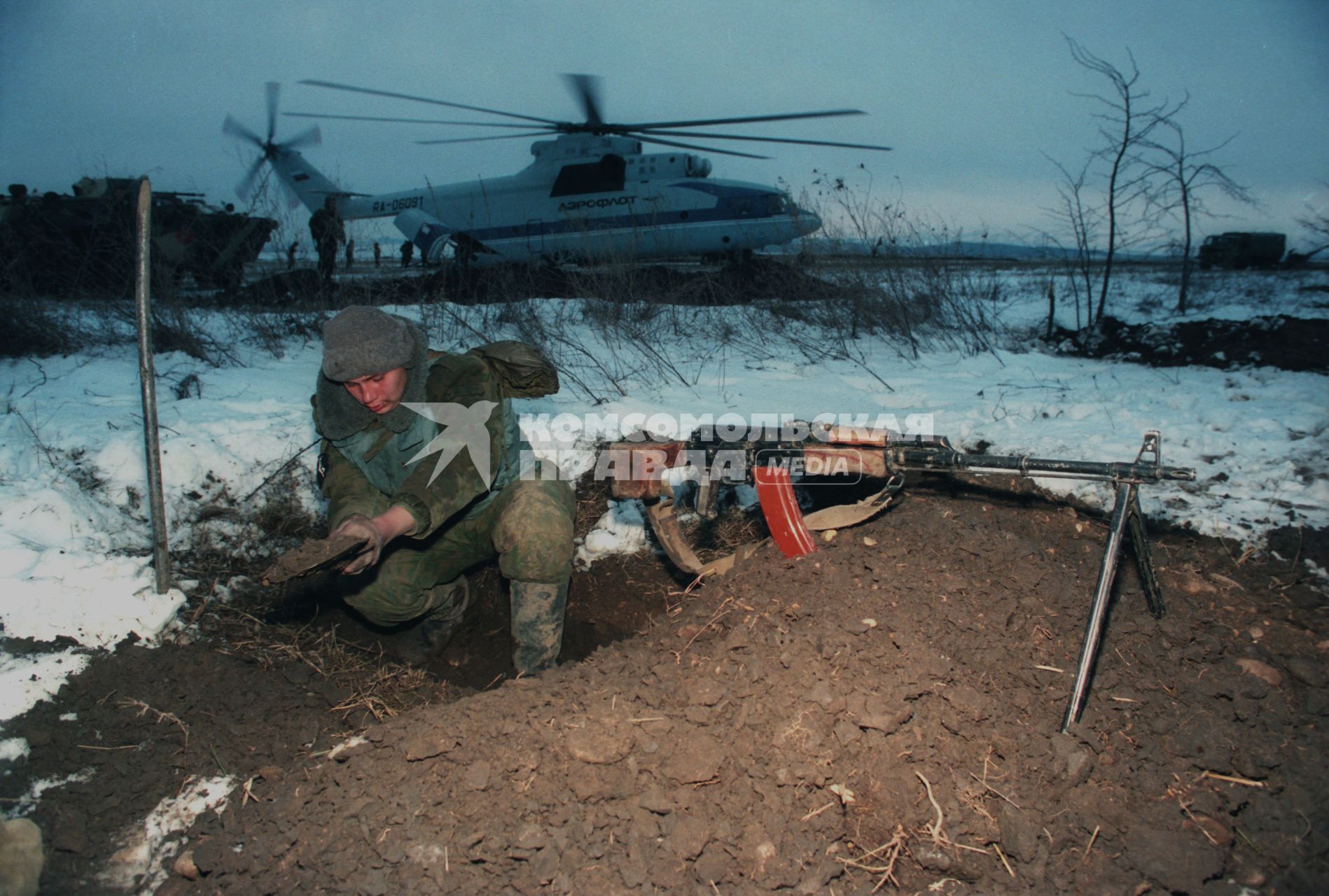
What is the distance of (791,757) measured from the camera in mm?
1861

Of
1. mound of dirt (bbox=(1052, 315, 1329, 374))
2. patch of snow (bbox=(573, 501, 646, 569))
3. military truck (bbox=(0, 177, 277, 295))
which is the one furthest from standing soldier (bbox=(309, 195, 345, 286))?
mound of dirt (bbox=(1052, 315, 1329, 374))

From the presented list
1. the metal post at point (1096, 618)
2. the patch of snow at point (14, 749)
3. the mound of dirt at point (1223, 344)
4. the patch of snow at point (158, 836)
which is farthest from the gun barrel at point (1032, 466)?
the mound of dirt at point (1223, 344)

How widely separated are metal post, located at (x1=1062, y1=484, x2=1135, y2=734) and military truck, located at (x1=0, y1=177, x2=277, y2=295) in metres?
7.05

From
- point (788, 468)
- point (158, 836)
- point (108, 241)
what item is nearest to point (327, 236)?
point (108, 241)

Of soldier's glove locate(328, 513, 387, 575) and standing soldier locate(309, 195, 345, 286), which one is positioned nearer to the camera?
soldier's glove locate(328, 513, 387, 575)

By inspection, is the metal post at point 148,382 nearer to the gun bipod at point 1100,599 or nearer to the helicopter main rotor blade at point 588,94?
the gun bipod at point 1100,599

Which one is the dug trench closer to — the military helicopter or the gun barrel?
the gun barrel

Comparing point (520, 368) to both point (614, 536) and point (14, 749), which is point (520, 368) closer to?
point (614, 536)

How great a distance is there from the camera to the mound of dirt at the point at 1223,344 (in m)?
6.05

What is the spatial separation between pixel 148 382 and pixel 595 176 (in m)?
11.7

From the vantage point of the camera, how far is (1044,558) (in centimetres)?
268

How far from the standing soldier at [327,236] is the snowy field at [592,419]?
0.87 metres

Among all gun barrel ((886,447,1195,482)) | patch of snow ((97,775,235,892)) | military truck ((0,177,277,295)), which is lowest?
patch of snow ((97,775,235,892))

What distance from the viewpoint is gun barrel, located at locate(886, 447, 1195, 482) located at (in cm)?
208
